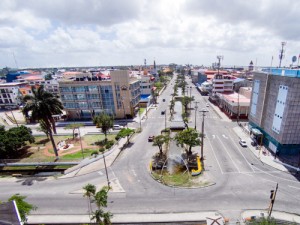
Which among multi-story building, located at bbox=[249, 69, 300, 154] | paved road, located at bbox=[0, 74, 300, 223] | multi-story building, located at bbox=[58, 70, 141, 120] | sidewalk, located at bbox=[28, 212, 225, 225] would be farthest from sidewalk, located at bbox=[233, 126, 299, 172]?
multi-story building, located at bbox=[58, 70, 141, 120]

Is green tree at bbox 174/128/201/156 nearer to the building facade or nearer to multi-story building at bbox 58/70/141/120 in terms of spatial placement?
multi-story building at bbox 58/70/141/120

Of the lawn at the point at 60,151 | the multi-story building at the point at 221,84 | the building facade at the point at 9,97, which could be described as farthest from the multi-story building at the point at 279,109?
the building facade at the point at 9,97

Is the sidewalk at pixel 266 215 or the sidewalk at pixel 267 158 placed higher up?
the sidewalk at pixel 266 215

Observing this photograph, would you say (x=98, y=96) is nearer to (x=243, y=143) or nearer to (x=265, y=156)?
(x=243, y=143)

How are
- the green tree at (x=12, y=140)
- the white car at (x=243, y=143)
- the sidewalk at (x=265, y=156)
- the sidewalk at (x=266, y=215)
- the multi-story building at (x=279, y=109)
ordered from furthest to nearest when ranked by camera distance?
the white car at (x=243, y=143) → the green tree at (x=12, y=140) → the multi-story building at (x=279, y=109) → the sidewalk at (x=265, y=156) → the sidewalk at (x=266, y=215)

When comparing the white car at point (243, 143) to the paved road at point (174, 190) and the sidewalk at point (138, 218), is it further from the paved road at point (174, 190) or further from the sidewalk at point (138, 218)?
the sidewalk at point (138, 218)

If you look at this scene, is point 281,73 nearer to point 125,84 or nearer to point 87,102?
point 125,84
